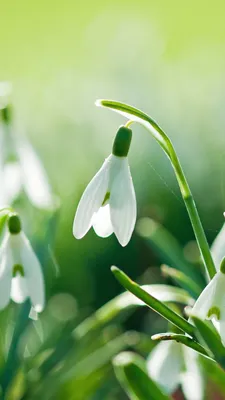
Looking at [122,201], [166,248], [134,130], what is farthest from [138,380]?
[134,130]

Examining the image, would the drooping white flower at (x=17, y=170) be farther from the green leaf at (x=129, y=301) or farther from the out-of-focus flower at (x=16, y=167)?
the green leaf at (x=129, y=301)

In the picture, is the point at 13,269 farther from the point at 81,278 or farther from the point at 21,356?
the point at 81,278

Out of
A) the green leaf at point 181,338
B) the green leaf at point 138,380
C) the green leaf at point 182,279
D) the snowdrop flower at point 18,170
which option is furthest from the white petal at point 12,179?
the green leaf at point 181,338

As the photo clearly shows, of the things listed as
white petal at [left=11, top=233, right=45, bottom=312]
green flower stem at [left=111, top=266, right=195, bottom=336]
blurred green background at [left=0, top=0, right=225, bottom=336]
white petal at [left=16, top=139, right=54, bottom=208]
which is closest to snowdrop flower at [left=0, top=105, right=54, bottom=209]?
white petal at [left=16, top=139, right=54, bottom=208]

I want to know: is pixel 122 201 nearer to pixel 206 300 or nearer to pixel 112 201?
pixel 112 201

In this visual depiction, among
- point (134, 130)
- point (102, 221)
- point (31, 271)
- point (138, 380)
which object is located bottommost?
point (134, 130)

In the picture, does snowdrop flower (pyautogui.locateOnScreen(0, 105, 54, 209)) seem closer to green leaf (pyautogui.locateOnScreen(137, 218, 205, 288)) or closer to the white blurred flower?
the white blurred flower
